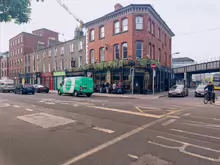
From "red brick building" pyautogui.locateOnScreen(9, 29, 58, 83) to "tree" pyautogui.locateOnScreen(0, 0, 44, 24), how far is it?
4067cm

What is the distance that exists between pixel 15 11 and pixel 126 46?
732 inches

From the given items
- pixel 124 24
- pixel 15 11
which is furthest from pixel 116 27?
pixel 15 11

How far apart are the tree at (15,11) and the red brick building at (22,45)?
40674 millimetres

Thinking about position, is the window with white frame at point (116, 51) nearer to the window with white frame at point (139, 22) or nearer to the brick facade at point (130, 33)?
the brick facade at point (130, 33)

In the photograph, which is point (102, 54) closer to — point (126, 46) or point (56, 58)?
point (126, 46)

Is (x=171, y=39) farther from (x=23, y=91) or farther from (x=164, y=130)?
(x=164, y=130)

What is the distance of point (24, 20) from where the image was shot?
651cm

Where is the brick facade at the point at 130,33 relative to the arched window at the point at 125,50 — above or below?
above

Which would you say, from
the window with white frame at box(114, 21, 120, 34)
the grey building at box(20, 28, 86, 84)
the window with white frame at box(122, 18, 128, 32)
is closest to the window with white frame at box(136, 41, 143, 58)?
the window with white frame at box(122, 18, 128, 32)

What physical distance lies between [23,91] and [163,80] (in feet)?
70.2

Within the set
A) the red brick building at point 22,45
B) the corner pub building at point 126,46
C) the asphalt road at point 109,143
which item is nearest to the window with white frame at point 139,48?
the corner pub building at point 126,46

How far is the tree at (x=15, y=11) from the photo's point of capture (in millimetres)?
5803

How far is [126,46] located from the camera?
77.8 feet

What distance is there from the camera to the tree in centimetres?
580
